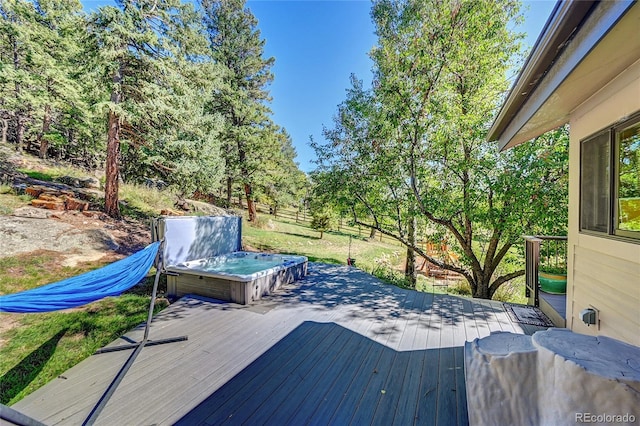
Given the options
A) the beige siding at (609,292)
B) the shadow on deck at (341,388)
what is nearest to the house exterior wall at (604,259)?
the beige siding at (609,292)

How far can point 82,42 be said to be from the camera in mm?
6957

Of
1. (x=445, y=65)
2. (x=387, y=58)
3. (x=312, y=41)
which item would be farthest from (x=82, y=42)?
(x=445, y=65)

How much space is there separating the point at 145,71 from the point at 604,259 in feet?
34.3

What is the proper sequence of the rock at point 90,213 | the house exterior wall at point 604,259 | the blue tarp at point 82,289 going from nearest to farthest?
the blue tarp at point 82,289 → the house exterior wall at point 604,259 → the rock at point 90,213

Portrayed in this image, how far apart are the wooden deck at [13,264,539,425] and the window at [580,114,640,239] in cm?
174

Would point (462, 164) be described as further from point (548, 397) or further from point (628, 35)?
point (548, 397)

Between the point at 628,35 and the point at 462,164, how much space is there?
4.58 m

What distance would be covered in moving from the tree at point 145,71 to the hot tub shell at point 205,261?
383cm

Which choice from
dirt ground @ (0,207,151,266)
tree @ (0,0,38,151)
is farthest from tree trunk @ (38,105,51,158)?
dirt ground @ (0,207,151,266)

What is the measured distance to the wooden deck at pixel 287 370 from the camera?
2031 millimetres

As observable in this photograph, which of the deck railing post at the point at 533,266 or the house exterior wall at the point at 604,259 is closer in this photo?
the house exterior wall at the point at 604,259

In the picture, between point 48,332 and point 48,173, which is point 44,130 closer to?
point 48,173

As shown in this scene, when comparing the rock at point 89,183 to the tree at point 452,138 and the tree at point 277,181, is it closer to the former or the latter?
the tree at point 277,181

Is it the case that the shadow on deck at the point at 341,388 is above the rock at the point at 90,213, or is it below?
below
